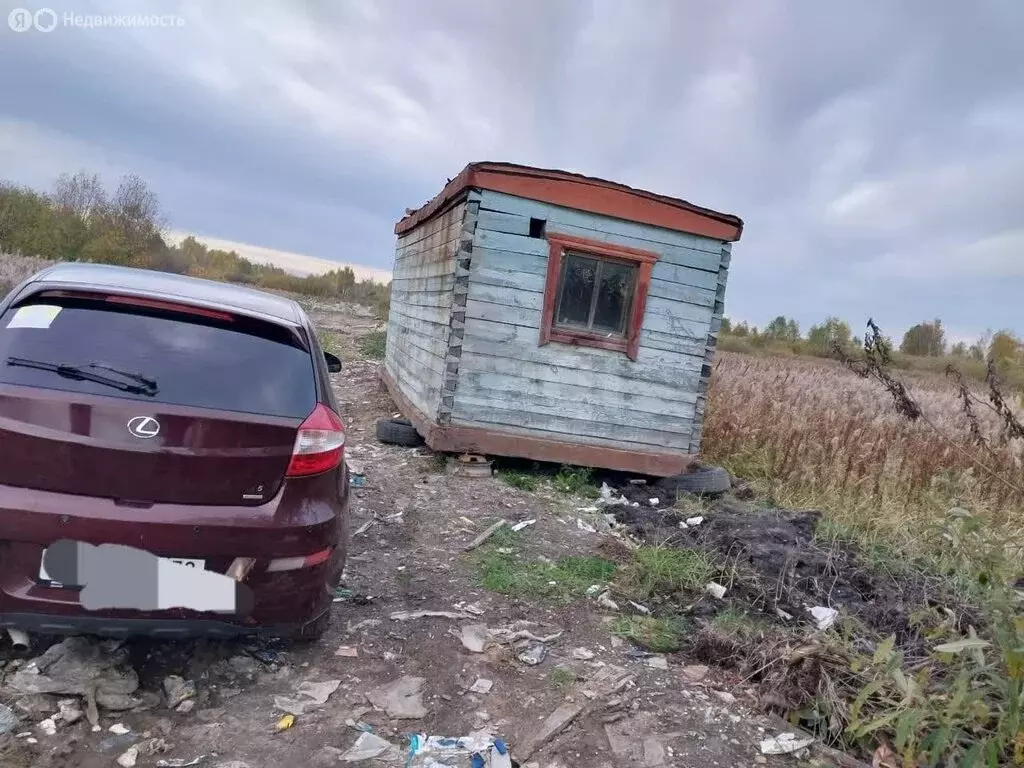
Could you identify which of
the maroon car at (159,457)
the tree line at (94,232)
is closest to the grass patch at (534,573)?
the maroon car at (159,457)

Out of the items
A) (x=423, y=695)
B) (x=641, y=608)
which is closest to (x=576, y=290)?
(x=641, y=608)

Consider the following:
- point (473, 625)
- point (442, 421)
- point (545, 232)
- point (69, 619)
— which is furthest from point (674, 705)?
point (545, 232)

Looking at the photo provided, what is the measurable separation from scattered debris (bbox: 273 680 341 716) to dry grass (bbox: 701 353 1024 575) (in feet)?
15.5

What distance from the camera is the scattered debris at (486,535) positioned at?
4.88 m

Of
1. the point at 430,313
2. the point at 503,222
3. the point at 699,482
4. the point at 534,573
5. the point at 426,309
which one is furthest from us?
the point at 426,309

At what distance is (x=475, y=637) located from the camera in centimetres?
355

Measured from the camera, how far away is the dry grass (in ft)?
19.4

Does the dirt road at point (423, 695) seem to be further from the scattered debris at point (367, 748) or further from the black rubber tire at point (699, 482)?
the black rubber tire at point (699, 482)

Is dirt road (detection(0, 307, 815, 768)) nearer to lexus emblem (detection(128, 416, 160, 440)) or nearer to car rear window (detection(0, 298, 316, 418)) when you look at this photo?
lexus emblem (detection(128, 416, 160, 440))

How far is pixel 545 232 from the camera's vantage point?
6.62 meters

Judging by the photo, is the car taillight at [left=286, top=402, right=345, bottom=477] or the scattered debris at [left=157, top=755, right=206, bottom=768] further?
Result: the car taillight at [left=286, top=402, right=345, bottom=477]

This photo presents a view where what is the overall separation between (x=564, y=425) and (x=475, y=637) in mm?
3574

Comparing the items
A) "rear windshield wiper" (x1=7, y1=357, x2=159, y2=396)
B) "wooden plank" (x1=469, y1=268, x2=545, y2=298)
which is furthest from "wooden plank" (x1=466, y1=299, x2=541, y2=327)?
"rear windshield wiper" (x1=7, y1=357, x2=159, y2=396)

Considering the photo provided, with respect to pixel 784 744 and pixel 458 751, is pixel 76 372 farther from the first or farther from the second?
pixel 784 744
